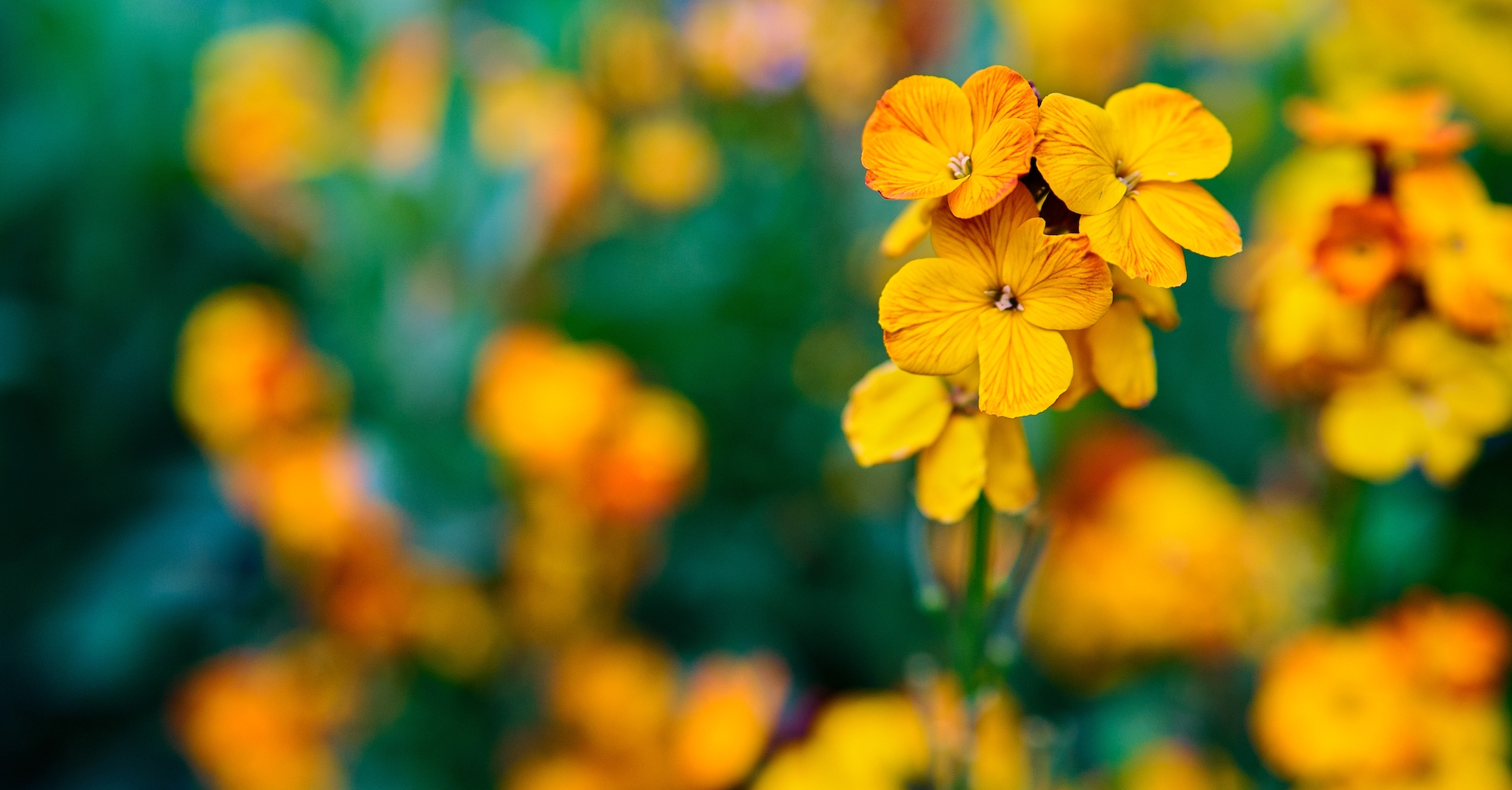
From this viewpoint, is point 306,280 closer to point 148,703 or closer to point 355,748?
point 148,703

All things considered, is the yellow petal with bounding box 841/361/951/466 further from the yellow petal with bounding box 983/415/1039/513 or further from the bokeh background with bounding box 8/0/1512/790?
the bokeh background with bounding box 8/0/1512/790

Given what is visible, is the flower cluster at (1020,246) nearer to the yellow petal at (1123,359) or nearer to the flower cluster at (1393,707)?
the yellow petal at (1123,359)

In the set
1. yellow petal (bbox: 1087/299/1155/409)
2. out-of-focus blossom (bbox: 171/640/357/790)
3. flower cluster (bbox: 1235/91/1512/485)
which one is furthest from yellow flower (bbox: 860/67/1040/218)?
out-of-focus blossom (bbox: 171/640/357/790)

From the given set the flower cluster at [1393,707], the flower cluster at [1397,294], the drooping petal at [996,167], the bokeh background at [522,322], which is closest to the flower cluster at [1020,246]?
the drooping petal at [996,167]

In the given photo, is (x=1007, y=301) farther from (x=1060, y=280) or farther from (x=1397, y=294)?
(x=1397, y=294)

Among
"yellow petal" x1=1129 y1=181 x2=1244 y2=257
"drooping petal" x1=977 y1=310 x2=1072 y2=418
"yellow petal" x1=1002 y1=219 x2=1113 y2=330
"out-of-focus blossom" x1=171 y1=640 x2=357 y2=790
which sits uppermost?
"yellow petal" x1=1129 y1=181 x2=1244 y2=257

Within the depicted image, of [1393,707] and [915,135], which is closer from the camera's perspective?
[915,135]

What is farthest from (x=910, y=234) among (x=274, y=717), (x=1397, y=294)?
(x=274, y=717)
